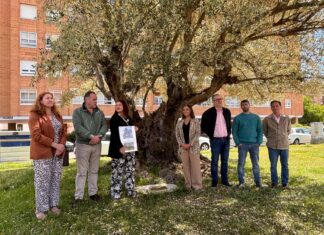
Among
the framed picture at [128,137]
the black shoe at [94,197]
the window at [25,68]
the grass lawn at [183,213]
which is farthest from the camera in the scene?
the window at [25,68]

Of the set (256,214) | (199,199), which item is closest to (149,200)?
(199,199)

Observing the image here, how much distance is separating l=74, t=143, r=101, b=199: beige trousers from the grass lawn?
0.29 m

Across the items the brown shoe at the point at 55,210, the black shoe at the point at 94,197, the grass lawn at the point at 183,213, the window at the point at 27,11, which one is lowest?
the grass lawn at the point at 183,213

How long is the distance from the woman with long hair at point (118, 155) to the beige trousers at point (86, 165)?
0.34 meters

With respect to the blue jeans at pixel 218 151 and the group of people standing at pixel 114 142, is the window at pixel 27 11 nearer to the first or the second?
the group of people standing at pixel 114 142

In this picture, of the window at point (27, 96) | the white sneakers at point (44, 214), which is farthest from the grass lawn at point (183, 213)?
the window at point (27, 96)

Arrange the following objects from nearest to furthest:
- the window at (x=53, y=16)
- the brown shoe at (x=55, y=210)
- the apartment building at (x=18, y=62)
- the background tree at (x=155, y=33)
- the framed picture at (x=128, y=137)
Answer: the brown shoe at (x=55, y=210), the framed picture at (x=128, y=137), the background tree at (x=155, y=33), the window at (x=53, y=16), the apartment building at (x=18, y=62)

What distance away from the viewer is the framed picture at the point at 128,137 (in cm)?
809

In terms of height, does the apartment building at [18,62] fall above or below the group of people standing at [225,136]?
above

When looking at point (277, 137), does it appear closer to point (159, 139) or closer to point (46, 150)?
point (159, 139)

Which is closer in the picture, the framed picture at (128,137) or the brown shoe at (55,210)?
the brown shoe at (55,210)

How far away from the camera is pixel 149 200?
847cm

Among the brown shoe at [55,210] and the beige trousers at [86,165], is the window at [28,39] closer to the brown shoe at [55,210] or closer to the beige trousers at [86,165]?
the beige trousers at [86,165]

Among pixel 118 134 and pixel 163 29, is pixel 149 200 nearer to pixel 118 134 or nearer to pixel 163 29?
pixel 118 134
